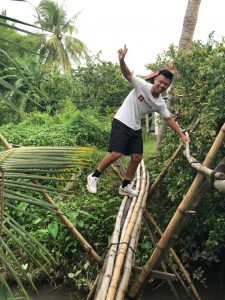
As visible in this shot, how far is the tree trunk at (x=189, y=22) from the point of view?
618 cm

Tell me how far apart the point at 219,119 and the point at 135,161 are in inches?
36.5

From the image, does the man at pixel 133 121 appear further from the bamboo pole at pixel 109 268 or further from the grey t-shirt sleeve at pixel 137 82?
the bamboo pole at pixel 109 268

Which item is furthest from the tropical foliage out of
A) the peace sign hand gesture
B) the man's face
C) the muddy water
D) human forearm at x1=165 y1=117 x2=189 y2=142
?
the peace sign hand gesture

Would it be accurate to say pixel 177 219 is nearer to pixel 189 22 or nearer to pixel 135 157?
pixel 135 157

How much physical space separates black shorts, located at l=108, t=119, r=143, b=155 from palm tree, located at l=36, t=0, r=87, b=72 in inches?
644

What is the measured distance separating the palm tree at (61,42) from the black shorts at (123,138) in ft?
53.7

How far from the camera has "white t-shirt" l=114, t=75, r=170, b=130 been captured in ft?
11.1

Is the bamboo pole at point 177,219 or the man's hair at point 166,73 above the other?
the man's hair at point 166,73

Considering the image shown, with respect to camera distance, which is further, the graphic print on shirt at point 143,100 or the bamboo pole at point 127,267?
the graphic print on shirt at point 143,100

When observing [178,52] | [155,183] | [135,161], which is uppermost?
[178,52]

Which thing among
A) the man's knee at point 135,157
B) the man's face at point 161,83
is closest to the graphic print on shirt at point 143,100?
the man's face at point 161,83

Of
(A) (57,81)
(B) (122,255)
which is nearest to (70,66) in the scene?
(A) (57,81)

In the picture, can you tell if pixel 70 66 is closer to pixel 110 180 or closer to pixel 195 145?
pixel 110 180

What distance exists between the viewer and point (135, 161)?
3648 mm
